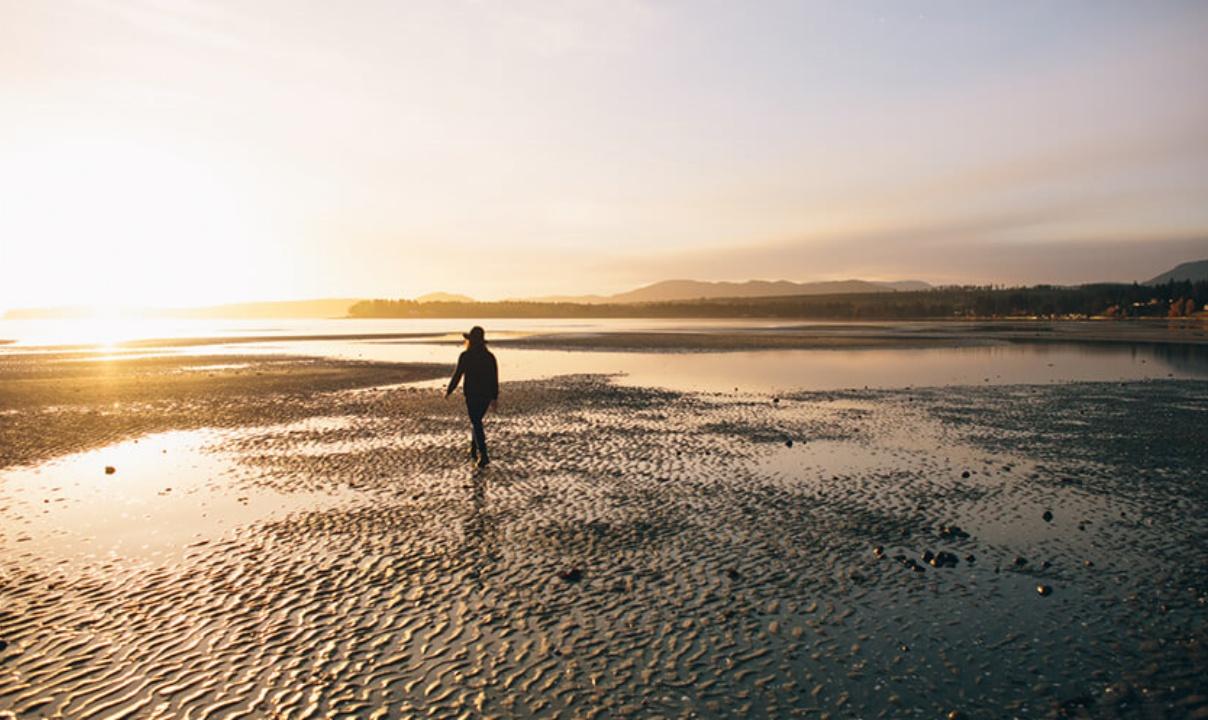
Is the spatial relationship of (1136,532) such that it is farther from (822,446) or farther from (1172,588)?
(822,446)

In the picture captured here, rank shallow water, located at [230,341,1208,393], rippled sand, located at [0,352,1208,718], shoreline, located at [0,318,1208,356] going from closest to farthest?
1. rippled sand, located at [0,352,1208,718]
2. shallow water, located at [230,341,1208,393]
3. shoreline, located at [0,318,1208,356]

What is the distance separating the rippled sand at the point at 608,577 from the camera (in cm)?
695

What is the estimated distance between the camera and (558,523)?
41.9 feet

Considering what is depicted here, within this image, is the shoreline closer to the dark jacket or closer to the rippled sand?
the rippled sand

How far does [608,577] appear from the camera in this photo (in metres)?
10.1

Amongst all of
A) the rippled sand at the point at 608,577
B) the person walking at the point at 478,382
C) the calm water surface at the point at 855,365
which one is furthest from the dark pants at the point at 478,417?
the calm water surface at the point at 855,365

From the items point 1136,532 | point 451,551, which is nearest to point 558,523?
point 451,551

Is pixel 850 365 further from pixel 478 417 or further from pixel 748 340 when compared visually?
pixel 478 417

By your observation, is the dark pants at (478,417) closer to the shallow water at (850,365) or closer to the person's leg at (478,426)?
the person's leg at (478,426)

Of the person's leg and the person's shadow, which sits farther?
the person's leg

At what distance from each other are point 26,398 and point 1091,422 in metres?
44.0

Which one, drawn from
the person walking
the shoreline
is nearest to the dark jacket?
the person walking

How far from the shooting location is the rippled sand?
695 cm

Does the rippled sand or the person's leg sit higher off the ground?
the person's leg
